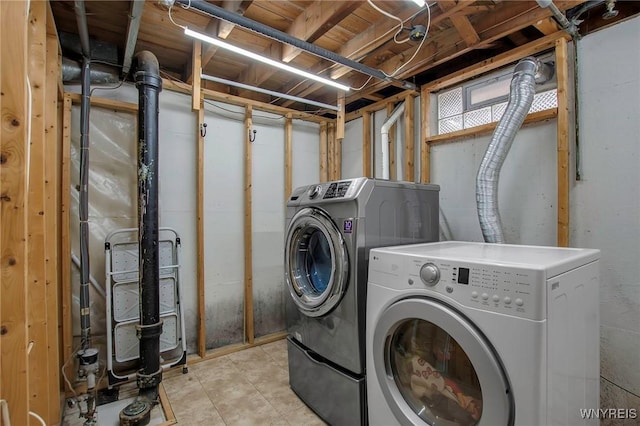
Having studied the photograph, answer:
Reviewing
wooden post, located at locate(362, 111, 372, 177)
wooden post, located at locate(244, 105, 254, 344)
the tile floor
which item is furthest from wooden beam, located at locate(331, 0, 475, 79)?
the tile floor

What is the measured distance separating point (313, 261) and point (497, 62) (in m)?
2.00

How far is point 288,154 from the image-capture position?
3408 millimetres

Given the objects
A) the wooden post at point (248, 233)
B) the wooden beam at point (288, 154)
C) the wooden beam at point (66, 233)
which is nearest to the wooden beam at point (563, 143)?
the wooden beam at point (288, 154)

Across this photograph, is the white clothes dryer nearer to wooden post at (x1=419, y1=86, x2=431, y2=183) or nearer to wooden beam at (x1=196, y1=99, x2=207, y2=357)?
wooden post at (x1=419, y1=86, x2=431, y2=183)

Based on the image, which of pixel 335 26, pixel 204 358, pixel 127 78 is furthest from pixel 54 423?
pixel 335 26

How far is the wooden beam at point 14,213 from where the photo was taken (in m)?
0.96

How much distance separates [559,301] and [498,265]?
0.80 feet

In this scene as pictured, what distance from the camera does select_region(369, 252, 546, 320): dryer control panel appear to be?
41.9 inches

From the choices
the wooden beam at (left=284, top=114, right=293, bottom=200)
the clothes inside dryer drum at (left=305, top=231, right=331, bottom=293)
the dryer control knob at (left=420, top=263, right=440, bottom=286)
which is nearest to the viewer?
the dryer control knob at (left=420, top=263, right=440, bottom=286)

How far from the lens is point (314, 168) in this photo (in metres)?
3.71

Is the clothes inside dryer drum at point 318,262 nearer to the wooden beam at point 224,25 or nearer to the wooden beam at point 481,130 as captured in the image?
the wooden beam at point 481,130

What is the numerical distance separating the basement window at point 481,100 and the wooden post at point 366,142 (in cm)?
81
